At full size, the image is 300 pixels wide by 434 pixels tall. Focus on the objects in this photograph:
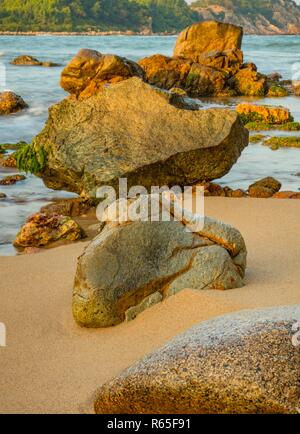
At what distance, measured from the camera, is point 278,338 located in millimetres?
4391

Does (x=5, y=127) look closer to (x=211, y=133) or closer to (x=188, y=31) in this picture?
(x=211, y=133)

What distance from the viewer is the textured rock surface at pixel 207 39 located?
3697 centimetres

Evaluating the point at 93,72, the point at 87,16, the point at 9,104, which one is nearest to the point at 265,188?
the point at 93,72

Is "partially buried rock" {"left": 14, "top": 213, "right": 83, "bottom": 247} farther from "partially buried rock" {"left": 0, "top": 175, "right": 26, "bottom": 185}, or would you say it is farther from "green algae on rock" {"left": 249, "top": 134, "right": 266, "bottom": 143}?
"green algae on rock" {"left": 249, "top": 134, "right": 266, "bottom": 143}

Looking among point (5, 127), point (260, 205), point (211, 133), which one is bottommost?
point (5, 127)

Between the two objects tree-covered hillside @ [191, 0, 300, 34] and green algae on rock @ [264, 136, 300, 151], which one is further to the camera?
tree-covered hillside @ [191, 0, 300, 34]

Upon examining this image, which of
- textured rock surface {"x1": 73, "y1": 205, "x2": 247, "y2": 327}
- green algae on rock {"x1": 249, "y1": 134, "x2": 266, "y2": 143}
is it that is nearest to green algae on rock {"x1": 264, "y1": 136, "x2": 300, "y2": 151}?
green algae on rock {"x1": 249, "y1": 134, "x2": 266, "y2": 143}

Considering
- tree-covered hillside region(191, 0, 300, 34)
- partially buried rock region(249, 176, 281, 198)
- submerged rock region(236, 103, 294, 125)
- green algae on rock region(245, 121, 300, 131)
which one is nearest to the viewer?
partially buried rock region(249, 176, 281, 198)

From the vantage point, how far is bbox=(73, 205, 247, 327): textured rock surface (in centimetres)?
639

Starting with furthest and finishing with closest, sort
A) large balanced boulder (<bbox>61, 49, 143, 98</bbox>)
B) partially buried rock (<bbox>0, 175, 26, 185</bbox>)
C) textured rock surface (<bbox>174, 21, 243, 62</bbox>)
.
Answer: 1. textured rock surface (<bbox>174, 21, 243, 62</bbox>)
2. large balanced boulder (<bbox>61, 49, 143, 98</bbox>)
3. partially buried rock (<bbox>0, 175, 26, 185</bbox>)

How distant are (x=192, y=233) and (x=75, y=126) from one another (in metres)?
5.01

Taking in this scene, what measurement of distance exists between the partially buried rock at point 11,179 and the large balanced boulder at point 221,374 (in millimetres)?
9144

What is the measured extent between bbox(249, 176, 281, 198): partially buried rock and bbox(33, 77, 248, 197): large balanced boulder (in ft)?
2.25
